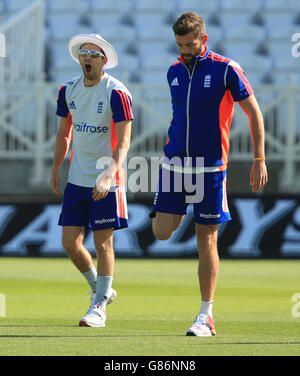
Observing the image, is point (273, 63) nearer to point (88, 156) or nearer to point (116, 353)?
point (88, 156)

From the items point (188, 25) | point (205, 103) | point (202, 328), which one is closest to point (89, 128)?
point (205, 103)

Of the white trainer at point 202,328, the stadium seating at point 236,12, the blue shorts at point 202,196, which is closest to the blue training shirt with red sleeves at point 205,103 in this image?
the blue shorts at point 202,196

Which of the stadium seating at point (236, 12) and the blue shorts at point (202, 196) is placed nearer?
the blue shorts at point (202, 196)

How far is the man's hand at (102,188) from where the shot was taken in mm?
6391

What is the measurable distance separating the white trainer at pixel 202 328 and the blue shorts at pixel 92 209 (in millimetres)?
1030

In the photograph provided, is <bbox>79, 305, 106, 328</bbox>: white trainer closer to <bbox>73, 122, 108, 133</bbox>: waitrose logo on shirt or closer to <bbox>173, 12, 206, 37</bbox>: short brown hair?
<bbox>73, 122, 108, 133</bbox>: waitrose logo on shirt

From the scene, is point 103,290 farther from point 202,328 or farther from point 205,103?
point 205,103

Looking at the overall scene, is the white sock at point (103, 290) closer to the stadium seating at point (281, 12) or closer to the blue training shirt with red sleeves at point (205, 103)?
the blue training shirt with red sleeves at point (205, 103)

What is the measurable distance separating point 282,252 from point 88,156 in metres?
7.29

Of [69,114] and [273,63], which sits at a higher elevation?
[273,63]

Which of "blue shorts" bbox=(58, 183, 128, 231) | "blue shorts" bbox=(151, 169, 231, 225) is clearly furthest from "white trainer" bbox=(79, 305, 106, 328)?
"blue shorts" bbox=(151, 169, 231, 225)

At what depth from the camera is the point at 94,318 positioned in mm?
6387

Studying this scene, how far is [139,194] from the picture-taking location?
14.9m

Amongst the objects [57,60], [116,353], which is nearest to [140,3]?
[57,60]
